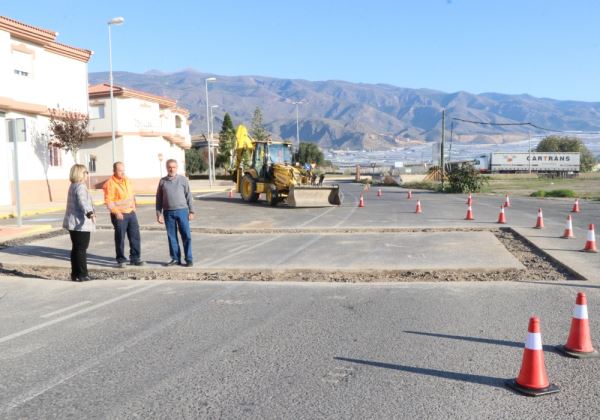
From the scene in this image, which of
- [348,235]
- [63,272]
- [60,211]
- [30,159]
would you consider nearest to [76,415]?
[63,272]

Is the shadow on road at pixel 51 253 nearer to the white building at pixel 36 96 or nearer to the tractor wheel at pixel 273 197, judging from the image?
the white building at pixel 36 96

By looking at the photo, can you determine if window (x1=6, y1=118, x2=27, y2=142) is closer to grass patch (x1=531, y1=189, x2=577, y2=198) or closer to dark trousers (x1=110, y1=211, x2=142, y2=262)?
dark trousers (x1=110, y1=211, x2=142, y2=262)

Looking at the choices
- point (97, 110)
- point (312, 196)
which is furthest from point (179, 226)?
point (97, 110)

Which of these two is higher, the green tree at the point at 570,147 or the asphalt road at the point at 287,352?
the green tree at the point at 570,147

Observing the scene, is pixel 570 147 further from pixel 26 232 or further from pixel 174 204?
pixel 174 204

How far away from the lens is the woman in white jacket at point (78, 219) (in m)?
8.66

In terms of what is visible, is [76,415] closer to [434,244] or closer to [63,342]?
[63,342]

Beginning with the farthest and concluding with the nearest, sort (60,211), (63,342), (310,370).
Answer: (60,211) < (63,342) < (310,370)

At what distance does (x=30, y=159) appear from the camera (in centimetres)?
2586

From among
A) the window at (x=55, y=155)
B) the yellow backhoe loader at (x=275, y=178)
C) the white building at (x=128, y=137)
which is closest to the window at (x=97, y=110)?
the white building at (x=128, y=137)

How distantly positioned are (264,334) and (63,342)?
2.04 metres

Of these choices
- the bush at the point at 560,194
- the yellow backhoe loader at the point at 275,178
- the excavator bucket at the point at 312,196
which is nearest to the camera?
the excavator bucket at the point at 312,196

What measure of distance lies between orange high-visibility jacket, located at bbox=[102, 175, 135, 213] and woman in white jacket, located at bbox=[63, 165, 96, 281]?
26.4 inches

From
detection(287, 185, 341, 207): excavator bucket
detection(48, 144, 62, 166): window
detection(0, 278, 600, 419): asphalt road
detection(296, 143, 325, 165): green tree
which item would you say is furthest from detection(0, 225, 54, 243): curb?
detection(296, 143, 325, 165): green tree
